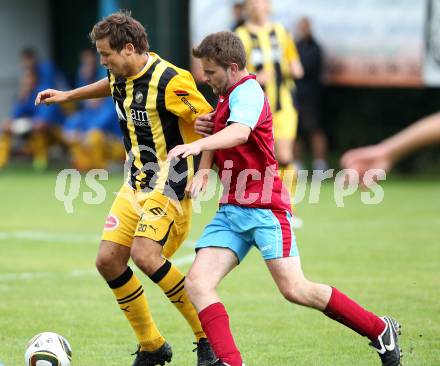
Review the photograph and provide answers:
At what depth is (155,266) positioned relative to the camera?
5738mm

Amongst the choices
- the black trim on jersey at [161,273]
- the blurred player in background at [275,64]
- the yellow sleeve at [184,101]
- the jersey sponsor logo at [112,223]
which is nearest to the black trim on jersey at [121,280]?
the black trim on jersey at [161,273]

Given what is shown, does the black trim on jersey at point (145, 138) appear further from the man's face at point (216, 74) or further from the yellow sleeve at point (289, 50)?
the yellow sleeve at point (289, 50)

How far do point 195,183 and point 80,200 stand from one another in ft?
29.4

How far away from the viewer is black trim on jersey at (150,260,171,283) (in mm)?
5777

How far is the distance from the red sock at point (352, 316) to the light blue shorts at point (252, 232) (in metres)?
0.34

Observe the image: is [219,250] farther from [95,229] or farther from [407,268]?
[95,229]

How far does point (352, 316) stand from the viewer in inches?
214

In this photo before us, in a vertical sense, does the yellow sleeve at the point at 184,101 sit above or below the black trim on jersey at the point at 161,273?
above

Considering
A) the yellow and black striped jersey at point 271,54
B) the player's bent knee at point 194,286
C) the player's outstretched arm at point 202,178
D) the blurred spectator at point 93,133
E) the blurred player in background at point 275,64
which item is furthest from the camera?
the blurred spectator at point 93,133

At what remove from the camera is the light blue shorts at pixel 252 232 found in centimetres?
537

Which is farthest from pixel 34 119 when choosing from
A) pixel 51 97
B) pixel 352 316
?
pixel 352 316

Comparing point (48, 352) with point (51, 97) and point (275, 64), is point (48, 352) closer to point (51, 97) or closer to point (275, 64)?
point (51, 97)

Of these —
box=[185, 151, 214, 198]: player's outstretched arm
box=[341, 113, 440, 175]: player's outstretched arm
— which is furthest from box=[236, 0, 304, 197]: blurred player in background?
box=[341, 113, 440, 175]: player's outstretched arm

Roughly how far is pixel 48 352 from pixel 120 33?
183 centimetres
